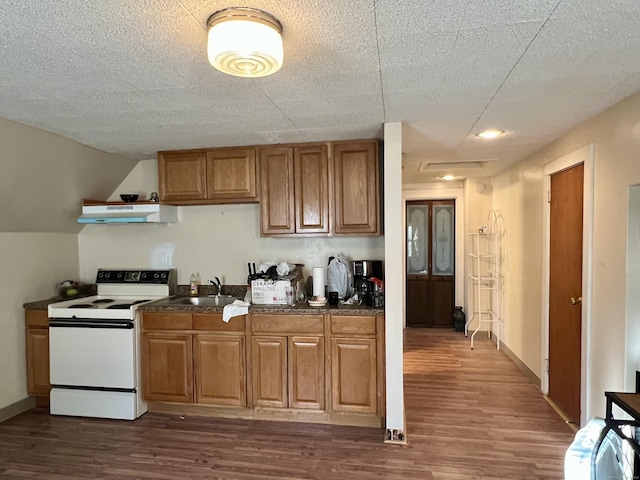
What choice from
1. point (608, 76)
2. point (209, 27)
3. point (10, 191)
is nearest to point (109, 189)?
point (10, 191)

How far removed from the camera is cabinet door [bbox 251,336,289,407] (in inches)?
117

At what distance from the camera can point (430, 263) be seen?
5.87 metres

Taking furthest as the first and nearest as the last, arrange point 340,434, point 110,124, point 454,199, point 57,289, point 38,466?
point 454,199
point 57,289
point 340,434
point 110,124
point 38,466

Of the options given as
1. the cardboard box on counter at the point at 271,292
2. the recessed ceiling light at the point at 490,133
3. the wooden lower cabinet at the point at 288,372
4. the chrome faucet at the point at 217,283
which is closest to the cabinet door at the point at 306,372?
the wooden lower cabinet at the point at 288,372

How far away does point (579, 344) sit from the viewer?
2770 millimetres

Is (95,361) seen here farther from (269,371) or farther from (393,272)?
(393,272)

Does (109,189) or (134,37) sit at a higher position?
(134,37)

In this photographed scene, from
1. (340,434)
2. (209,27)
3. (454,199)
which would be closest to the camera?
(209,27)

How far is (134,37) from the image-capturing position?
Result: 1.48 metres

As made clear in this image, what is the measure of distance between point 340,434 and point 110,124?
9.07ft

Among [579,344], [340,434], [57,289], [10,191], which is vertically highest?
[10,191]

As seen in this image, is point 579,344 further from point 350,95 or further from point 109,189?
point 109,189

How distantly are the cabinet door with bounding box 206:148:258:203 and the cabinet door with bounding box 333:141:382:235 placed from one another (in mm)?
732

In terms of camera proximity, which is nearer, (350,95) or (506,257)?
(350,95)
